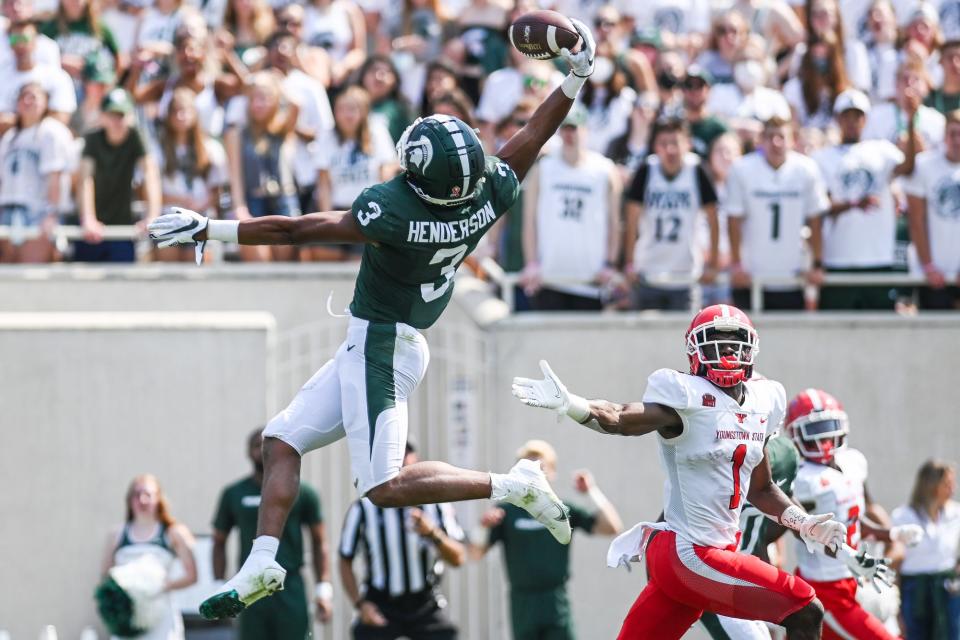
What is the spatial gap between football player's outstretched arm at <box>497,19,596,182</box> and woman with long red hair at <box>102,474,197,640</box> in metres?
4.15

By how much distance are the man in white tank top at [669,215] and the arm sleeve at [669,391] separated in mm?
4519

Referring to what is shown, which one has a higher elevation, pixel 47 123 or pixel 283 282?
pixel 47 123

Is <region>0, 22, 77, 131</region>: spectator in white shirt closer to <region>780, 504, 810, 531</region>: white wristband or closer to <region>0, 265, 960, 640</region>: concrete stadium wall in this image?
<region>0, 265, 960, 640</region>: concrete stadium wall

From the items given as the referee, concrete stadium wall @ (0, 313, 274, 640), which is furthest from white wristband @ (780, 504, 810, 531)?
concrete stadium wall @ (0, 313, 274, 640)

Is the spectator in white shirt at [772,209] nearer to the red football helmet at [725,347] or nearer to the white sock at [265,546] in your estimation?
the red football helmet at [725,347]

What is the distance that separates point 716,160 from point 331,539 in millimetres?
3810

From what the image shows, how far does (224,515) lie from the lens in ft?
36.3

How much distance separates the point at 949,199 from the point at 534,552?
154 inches

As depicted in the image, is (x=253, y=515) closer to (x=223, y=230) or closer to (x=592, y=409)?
(x=223, y=230)

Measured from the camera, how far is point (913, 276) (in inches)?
482

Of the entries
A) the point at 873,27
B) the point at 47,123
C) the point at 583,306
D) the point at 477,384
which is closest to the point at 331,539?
the point at 477,384

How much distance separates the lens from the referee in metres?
10.9

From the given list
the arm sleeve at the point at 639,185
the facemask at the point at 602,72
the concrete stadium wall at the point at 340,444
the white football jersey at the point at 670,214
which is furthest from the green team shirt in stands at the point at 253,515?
the facemask at the point at 602,72

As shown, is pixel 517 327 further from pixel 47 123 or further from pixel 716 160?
pixel 47 123
